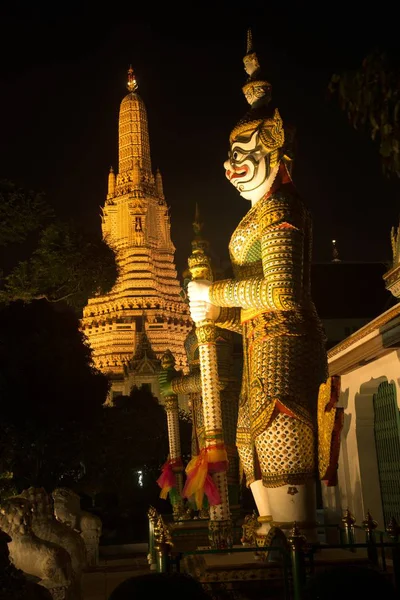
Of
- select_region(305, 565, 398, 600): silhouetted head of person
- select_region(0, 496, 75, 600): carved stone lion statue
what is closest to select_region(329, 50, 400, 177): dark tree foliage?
select_region(305, 565, 398, 600): silhouetted head of person

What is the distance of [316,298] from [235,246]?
2278cm

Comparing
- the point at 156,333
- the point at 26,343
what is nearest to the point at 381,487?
the point at 26,343

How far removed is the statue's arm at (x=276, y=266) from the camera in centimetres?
674

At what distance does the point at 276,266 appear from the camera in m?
6.76

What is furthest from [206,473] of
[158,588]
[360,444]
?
[360,444]

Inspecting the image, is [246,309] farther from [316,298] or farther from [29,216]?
[316,298]

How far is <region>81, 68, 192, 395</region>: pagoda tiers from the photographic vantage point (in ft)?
176

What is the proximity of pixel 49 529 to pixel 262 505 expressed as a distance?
2.70 m

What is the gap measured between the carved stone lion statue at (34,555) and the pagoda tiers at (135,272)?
4147 cm

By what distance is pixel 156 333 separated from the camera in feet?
177

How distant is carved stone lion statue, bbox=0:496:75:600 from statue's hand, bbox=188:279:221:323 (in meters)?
2.70

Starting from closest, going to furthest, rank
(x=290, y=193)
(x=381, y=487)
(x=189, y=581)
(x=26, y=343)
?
(x=189, y=581)
(x=290, y=193)
(x=381, y=487)
(x=26, y=343)

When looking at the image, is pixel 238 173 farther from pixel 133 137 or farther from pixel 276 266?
pixel 133 137

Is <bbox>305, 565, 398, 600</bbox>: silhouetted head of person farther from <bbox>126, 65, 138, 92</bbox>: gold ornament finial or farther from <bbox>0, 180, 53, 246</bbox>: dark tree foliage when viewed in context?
<bbox>126, 65, 138, 92</bbox>: gold ornament finial
